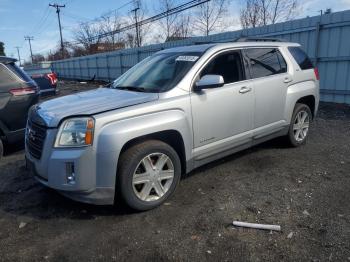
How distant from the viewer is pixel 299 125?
559 centimetres

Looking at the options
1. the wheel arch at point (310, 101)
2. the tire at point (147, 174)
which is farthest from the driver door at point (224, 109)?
the wheel arch at point (310, 101)

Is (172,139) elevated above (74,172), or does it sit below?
above

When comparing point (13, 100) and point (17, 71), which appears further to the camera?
point (17, 71)

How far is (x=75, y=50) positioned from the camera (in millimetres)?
60906

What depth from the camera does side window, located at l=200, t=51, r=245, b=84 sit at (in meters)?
4.20

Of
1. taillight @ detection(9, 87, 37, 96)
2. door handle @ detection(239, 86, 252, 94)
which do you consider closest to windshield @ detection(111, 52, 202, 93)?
door handle @ detection(239, 86, 252, 94)

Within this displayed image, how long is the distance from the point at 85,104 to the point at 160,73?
1.17 metres

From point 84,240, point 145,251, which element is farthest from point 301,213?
point 84,240

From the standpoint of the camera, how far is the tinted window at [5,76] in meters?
5.64

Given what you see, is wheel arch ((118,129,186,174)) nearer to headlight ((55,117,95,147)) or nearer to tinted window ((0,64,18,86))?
headlight ((55,117,95,147))

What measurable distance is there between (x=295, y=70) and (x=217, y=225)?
3224 millimetres

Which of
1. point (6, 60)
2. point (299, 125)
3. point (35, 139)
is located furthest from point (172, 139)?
point (6, 60)

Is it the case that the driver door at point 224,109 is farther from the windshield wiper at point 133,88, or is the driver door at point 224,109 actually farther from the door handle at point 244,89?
the windshield wiper at point 133,88

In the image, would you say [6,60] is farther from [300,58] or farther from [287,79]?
[300,58]
